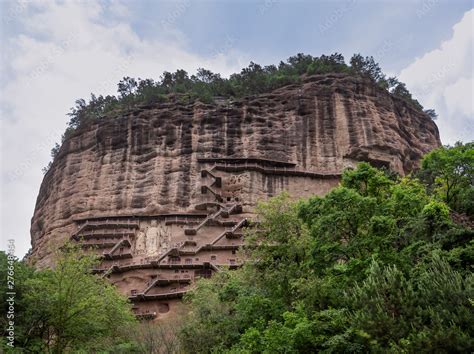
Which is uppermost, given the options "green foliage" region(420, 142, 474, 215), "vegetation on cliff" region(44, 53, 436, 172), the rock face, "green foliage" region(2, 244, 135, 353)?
"vegetation on cliff" region(44, 53, 436, 172)

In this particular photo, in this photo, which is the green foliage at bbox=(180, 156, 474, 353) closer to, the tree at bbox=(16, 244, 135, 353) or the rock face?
the tree at bbox=(16, 244, 135, 353)

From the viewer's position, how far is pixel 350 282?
15.1 metres

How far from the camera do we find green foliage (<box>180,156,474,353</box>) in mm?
12461

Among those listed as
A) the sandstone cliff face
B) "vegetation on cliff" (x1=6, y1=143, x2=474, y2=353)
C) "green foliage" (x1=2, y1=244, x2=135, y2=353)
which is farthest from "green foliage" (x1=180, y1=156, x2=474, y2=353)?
the sandstone cliff face

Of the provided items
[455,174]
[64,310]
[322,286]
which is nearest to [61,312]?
[64,310]

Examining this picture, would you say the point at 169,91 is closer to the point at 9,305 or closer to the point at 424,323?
the point at 9,305

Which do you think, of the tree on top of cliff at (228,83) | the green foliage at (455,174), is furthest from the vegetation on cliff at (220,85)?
the green foliage at (455,174)

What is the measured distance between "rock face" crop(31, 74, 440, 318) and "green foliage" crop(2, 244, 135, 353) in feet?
40.4

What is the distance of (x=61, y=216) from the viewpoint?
1475 inches

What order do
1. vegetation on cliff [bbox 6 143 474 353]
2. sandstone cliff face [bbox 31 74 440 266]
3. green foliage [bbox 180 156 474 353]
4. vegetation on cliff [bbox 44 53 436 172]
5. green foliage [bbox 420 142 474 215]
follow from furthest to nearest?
vegetation on cliff [bbox 44 53 436 172] → sandstone cliff face [bbox 31 74 440 266] → green foliage [bbox 420 142 474 215] → vegetation on cliff [bbox 6 143 474 353] → green foliage [bbox 180 156 474 353]

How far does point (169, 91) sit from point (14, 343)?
1333 inches

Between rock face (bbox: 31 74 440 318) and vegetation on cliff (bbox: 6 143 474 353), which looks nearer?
vegetation on cliff (bbox: 6 143 474 353)

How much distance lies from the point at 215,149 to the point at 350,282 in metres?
24.9

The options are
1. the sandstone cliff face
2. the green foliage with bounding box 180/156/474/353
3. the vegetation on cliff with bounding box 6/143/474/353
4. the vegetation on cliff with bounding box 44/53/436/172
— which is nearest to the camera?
the green foliage with bounding box 180/156/474/353
